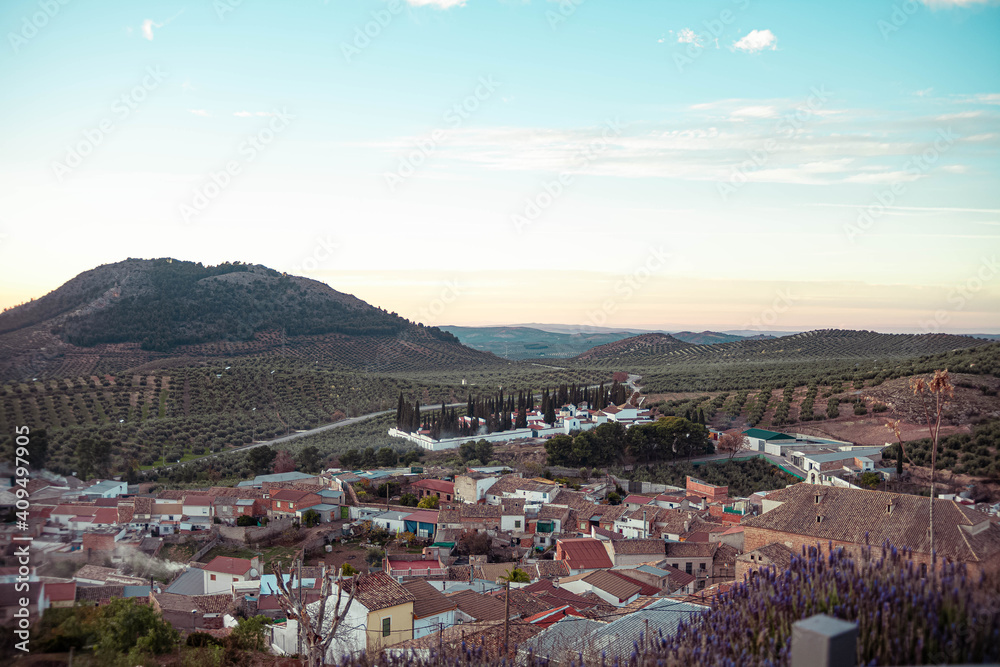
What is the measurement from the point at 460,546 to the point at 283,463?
1371 cm

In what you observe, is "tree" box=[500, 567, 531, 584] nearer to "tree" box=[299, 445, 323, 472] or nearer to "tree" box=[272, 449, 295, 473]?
"tree" box=[272, 449, 295, 473]

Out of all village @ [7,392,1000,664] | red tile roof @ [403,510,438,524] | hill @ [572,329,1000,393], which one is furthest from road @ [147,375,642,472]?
red tile roof @ [403,510,438,524]

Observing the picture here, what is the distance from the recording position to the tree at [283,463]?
32875 millimetres

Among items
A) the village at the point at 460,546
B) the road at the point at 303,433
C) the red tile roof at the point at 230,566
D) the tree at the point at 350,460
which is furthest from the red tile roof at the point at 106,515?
the tree at the point at 350,460

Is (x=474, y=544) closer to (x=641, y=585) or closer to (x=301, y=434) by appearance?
(x=641, y=585)

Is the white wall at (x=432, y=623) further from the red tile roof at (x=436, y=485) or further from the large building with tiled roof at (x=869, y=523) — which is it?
the red tile roof at (x=436, y=485)

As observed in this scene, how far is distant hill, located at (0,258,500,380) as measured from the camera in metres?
47.3

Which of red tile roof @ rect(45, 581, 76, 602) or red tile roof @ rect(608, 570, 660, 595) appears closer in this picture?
red tile roof @ rect(45, 581, 76, 602)

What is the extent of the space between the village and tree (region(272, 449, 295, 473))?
6.10ft

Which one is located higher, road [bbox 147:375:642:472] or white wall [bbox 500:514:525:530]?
road [bbox 147:375:642:472]

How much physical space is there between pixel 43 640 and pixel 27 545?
909 mm

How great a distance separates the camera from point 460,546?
2270 cm

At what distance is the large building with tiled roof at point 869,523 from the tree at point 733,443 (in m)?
18.0

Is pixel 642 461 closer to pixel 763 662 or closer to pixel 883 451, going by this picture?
pixel 883 451
